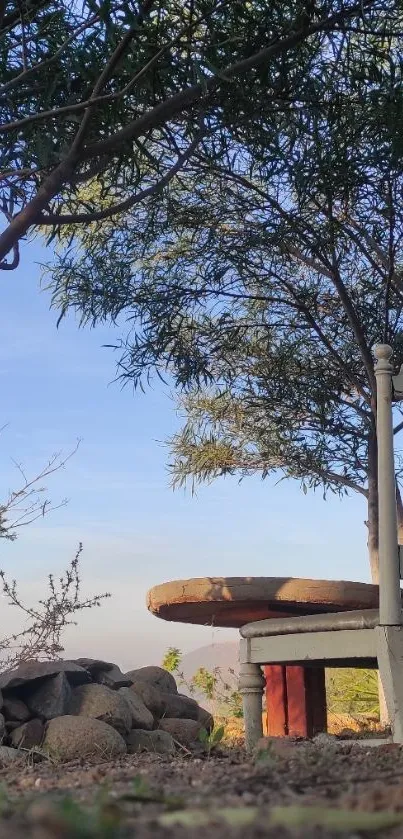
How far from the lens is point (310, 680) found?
6176 mm

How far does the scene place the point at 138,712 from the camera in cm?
597

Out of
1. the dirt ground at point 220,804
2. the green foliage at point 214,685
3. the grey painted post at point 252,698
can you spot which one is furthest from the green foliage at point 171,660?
the dirt ground at point 220,804

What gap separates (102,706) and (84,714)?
0.13 meters

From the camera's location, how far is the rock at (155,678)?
22.7 ft

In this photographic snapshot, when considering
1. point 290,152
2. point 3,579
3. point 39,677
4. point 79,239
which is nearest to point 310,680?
point 39,677

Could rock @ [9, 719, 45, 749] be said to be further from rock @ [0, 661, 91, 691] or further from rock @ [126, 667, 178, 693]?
rock @ [126, 667, 178, 693]

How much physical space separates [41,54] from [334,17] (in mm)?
1775

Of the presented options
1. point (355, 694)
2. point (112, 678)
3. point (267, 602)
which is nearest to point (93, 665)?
point (112, 678)

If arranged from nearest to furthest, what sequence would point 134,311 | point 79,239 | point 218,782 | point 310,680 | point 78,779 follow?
point 218,782
point 78,779
point 310,680
point 134,311
point 79,239

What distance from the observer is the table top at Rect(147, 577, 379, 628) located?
487 cm

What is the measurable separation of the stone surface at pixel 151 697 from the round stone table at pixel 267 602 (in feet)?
2.79

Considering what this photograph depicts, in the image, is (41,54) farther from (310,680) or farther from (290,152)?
(310,680)

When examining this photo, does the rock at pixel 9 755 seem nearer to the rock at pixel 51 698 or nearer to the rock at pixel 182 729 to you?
the rock at pixel 51 698

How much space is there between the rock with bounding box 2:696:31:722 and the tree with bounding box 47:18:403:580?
11.1ft
